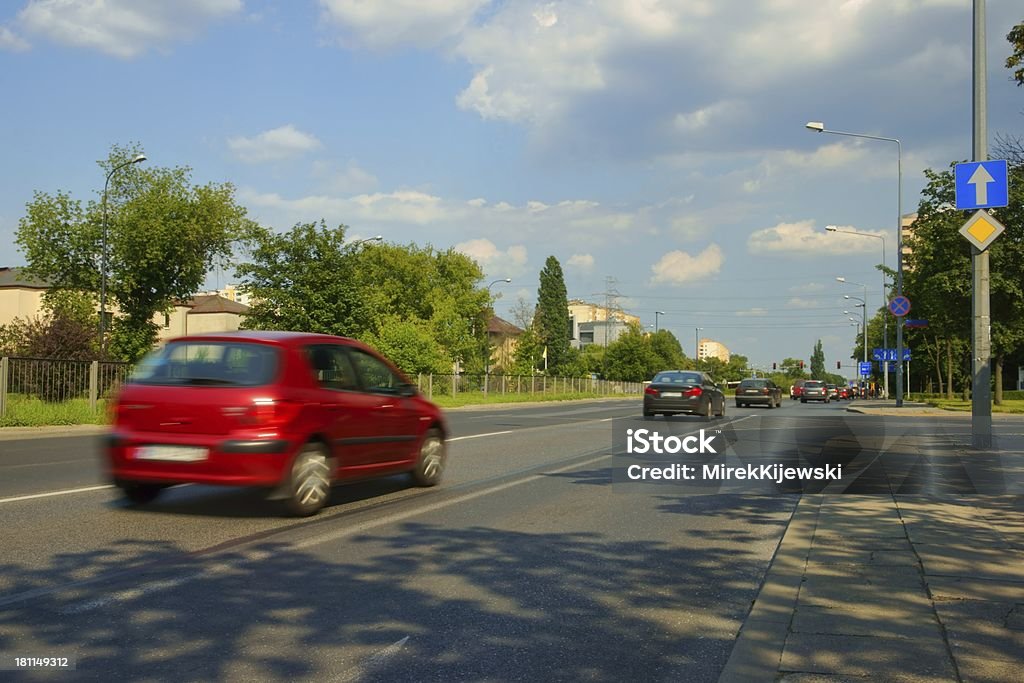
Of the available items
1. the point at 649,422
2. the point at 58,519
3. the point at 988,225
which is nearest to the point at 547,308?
the point at 649,422

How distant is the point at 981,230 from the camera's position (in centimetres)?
1386

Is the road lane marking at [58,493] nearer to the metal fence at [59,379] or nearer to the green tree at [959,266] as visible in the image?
the metal fence at [59,379]

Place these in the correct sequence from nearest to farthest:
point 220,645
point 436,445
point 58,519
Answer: point 220,645
point 58,519
point 436,445

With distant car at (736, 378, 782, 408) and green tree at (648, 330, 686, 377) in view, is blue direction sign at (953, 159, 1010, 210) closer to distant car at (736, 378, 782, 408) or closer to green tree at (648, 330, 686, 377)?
distant car at (736, 378, 782, 408)

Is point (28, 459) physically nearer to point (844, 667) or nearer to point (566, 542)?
point (566, 542)

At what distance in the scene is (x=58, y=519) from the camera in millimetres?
7656

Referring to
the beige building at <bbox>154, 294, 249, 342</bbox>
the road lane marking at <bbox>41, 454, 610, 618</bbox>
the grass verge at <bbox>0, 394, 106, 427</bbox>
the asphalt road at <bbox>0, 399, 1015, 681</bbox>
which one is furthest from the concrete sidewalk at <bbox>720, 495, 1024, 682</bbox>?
the beige building at <bbox>154, 294, 249, 342</bbox>

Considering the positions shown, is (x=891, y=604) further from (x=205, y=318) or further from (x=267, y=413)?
(x=205, y=318)

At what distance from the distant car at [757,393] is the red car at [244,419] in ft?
118

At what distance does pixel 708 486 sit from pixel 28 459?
9.67m

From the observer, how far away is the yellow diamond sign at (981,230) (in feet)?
45.2

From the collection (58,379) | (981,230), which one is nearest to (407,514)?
(981,230)

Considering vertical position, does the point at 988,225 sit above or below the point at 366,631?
above

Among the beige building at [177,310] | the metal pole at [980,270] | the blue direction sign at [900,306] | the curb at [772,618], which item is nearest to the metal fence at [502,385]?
the blue direction sign at [900,306]
